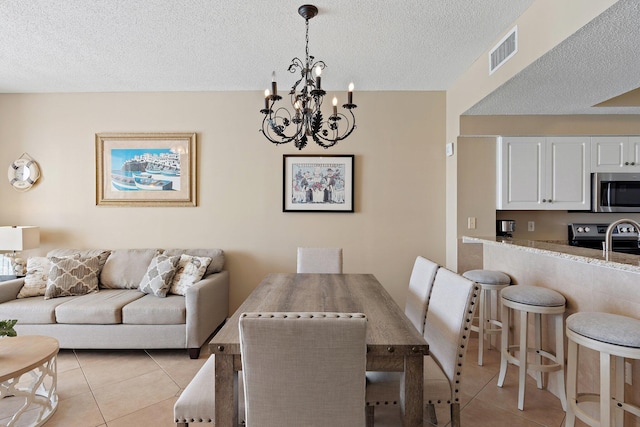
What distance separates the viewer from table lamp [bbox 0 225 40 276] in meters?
3.22

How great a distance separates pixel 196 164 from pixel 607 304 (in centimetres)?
374

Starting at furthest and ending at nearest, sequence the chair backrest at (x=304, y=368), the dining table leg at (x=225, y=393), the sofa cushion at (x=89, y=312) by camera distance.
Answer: the sofa cushion at (x=89, y=312) → the dining table leg at (x=225, y=393) → the chair backrest at (x=304, y=368)

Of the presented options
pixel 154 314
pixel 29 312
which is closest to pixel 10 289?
pixel 29 312

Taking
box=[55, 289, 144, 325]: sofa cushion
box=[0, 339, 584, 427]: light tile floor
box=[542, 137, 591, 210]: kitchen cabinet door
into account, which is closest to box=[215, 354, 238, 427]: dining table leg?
box=[0, 339, 584, 427]: light tile floor

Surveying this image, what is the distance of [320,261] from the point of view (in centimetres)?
298

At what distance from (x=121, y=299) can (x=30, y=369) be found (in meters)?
1.15

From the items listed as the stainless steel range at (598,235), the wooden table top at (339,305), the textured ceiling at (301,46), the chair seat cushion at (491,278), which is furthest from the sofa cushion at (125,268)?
the stainless steel range at (598,235)

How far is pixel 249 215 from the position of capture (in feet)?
12.1

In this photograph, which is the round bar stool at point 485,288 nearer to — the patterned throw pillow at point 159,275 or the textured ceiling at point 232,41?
the textured ceiling at point 232,41

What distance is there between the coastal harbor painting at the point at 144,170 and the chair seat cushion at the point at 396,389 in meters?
2.89

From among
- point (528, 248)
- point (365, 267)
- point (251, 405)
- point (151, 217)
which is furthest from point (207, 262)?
point (528, 248)

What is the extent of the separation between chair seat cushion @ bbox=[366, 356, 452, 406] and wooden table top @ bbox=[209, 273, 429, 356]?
271 mm

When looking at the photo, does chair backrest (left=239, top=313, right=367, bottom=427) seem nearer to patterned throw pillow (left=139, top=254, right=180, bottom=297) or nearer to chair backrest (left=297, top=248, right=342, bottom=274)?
chair backrest (left=297, top=248, right=342, bottom=274)

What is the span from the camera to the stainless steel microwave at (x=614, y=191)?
3312 mm
